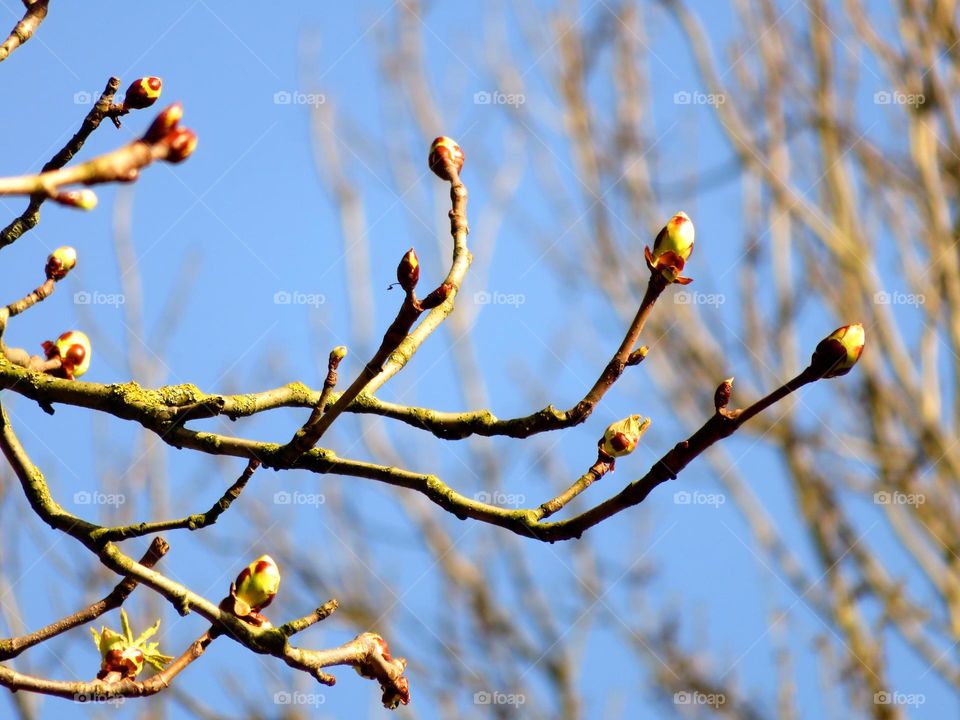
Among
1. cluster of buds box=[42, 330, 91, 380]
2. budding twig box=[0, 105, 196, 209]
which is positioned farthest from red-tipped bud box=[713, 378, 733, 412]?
cluster of buds box=[42, 330, 91, 380]

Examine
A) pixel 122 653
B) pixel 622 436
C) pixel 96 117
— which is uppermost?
pixel 96 117

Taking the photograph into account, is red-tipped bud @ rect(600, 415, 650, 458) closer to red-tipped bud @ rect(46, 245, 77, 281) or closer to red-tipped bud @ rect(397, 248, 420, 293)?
red-tipped bud @ rect(397, 248, 420, 293)

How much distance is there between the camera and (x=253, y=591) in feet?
4.41

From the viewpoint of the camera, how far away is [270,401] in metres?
1.49

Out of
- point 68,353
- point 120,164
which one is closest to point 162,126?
point 120,164

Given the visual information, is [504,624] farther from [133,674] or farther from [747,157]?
[133,674]

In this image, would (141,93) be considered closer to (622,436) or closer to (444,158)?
(444,158)

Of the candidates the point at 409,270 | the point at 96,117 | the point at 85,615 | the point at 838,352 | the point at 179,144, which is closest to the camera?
the point at 179,144

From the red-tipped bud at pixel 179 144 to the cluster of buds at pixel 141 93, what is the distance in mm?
747

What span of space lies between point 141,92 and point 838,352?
107 centimetres

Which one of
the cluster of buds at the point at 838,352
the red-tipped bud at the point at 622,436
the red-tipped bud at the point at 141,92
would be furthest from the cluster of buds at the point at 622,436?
the red-tipped bud at the point at 141,92

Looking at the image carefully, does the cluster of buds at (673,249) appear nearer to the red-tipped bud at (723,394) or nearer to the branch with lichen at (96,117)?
the red-tipped bud at (723,394)

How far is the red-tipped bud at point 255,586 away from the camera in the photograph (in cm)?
134

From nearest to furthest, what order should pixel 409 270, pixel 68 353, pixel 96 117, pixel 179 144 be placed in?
1. pixel 179 144
2. pixel 409 270
3. pixel 96 117
4. pixel 68 353
